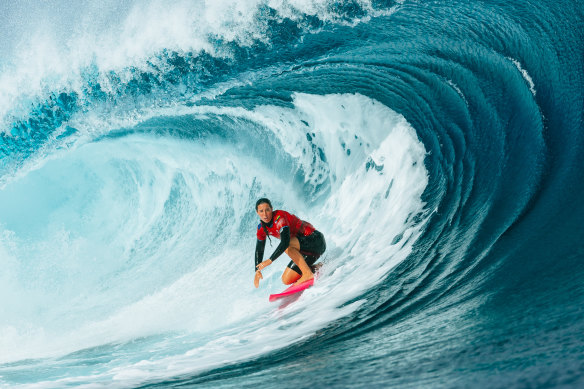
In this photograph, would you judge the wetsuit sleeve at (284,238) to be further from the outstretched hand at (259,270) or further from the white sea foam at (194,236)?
the white sea foam at (194,236)

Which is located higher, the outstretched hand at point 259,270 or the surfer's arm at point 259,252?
the surfer's arm at point 259,252

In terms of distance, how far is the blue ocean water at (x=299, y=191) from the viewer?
2.48m

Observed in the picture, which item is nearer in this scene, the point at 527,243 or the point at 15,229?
the point at 527,243

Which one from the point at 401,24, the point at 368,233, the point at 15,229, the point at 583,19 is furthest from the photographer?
the point at 15,229

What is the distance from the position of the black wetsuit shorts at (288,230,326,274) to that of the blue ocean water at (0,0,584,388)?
318 mm

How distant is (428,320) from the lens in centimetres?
251

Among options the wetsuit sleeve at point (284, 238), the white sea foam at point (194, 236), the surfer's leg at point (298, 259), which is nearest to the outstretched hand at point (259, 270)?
the wetsuit sleeve at point (284, 238)

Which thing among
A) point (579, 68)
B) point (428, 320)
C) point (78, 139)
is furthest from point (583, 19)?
point (78, 139)

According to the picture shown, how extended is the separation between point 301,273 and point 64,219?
773 centimetres

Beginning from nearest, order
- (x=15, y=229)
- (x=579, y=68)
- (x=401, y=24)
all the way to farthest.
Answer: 1. (x=579, y=68)
2. (x=401, y=24)
3. (x=15, y=229)

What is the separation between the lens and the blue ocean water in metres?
2.48

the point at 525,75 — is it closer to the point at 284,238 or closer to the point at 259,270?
the point at 284,238

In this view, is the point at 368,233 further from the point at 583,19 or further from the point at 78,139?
the point at 78,139

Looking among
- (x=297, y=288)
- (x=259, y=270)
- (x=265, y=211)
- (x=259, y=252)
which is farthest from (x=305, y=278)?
(x=265, y=211)
